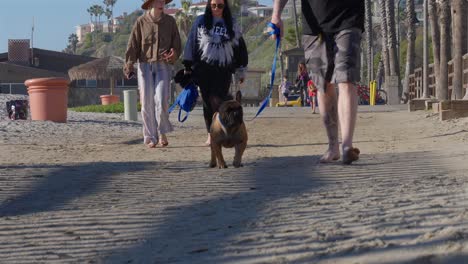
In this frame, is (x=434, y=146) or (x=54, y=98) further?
(x=54, y=98)

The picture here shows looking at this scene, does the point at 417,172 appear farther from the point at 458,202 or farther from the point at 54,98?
the point at 54,98

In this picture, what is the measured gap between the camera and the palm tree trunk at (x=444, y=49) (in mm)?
23828

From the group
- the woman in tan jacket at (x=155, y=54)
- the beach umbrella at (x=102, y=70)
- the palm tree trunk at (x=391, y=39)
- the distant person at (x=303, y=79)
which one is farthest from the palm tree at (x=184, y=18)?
the woman in tan jacket at (x=155, y=54)

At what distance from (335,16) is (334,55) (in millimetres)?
325

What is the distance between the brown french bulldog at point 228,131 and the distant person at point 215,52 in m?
1.33

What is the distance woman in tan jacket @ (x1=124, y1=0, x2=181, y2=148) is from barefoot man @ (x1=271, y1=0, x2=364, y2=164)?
3495mm

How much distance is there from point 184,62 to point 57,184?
3103mm

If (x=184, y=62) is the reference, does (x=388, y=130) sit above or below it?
below

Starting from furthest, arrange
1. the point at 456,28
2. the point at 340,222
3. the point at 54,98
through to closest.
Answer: the point at 456,28
the point at 54,98
the point at 340,222

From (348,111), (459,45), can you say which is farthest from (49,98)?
(348,111)

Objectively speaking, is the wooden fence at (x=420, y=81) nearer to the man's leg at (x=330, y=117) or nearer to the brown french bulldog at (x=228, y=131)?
the man's leg at (x=330, y=117)

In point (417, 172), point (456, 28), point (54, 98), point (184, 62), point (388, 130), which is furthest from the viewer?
point (456, 28)

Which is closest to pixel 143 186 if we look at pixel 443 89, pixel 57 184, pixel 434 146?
pixel 57 184

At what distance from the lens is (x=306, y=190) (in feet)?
21.5
